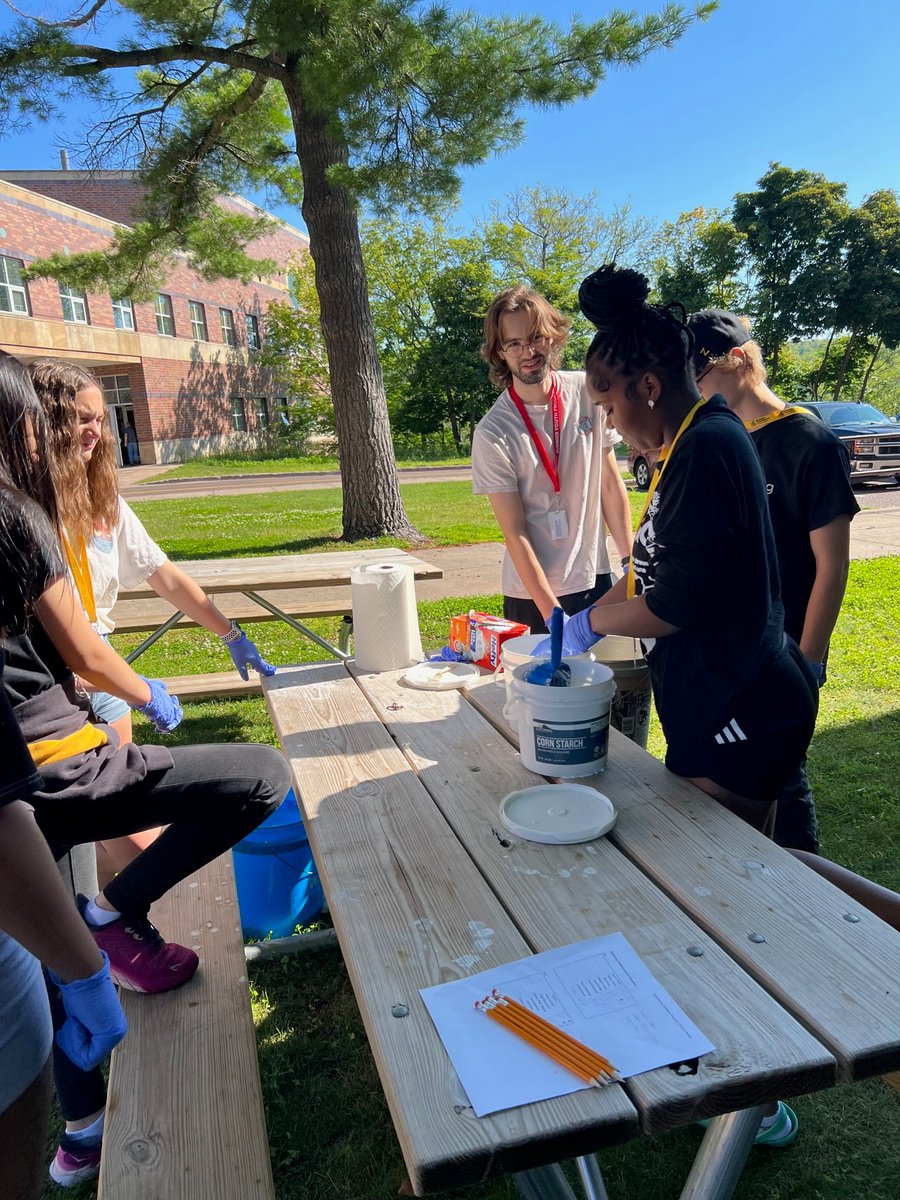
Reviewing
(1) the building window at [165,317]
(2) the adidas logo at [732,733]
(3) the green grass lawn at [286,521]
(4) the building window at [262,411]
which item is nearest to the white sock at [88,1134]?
(2) the adidas logo at [732,733]

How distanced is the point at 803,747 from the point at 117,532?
2175 millimetres

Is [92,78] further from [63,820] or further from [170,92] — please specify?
[63,820]

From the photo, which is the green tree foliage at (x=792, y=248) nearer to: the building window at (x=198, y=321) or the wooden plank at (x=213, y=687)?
the building window at (x=198, y=321)

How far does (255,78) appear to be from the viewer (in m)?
9.84

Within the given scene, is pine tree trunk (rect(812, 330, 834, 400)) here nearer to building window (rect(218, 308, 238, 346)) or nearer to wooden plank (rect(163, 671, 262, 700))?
building window (rect(218, 308, 238, 346))

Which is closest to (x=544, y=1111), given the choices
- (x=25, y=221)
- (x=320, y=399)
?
(x=25, y=221)

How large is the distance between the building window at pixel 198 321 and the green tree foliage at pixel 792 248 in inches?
870

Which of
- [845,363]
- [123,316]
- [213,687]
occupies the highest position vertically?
[123,316]

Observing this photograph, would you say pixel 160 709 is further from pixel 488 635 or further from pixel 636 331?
pixel 636 331

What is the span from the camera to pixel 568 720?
1.80 meters

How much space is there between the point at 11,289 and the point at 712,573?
96.0ft

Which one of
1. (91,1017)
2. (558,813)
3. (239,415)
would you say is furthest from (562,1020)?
(239,415)

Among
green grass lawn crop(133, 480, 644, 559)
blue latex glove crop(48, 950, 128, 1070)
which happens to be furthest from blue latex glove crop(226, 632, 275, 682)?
green grass lawn crop(133, 480, 644, 559)

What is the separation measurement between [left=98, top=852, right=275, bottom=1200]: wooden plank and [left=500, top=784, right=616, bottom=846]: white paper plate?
2.53 ft
